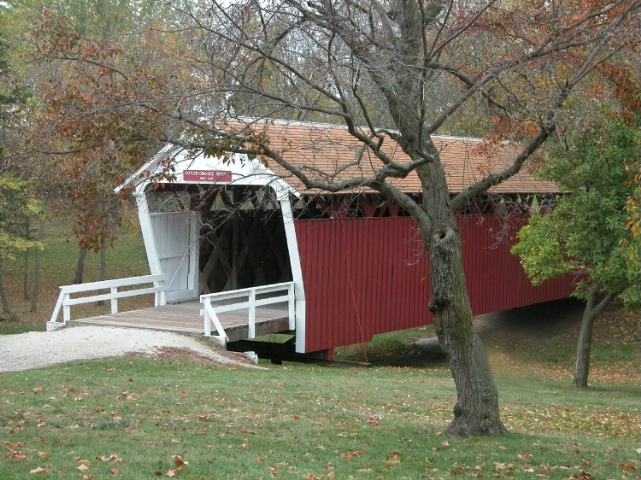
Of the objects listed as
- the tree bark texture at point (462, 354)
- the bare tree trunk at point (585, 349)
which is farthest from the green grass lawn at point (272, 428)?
the bare tree trunk at point (585, 349)

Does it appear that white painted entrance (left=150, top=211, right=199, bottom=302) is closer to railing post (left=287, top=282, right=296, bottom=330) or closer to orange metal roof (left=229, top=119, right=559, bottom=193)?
railing post (left=287, top=282, right=296, bottom=330)

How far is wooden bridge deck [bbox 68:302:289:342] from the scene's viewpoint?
49.4ft

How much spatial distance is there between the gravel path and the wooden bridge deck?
1.50ft

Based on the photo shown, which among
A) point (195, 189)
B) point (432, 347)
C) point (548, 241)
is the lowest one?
point (432, 347)

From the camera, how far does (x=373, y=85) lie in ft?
26.7

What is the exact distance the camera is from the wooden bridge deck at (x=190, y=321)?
15070 millimetres

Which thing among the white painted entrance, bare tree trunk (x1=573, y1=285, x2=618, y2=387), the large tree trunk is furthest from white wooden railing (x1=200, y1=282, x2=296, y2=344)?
the large tree trunk

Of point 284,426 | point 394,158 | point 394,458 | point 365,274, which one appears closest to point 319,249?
point 365,274

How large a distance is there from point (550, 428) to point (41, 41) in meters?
7.11

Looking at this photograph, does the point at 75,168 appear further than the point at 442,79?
No

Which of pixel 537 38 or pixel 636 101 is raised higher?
pixel 537 38

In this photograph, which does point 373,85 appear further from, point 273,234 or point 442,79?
point 273,234

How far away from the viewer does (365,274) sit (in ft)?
55.7

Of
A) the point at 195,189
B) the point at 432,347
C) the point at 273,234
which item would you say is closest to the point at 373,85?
the point at 195,189
